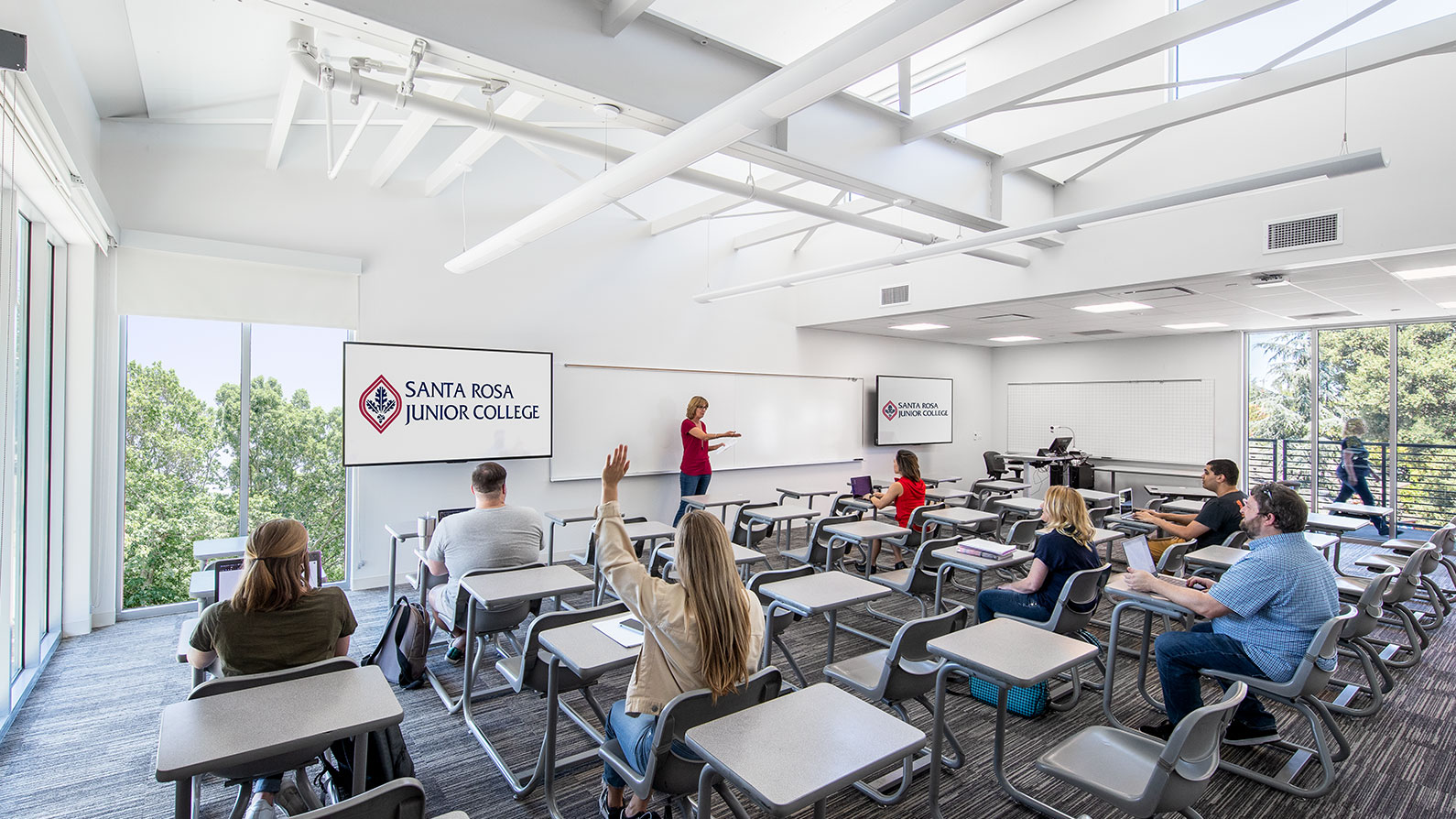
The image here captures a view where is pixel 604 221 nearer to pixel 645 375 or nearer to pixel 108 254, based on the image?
pixel 645 375

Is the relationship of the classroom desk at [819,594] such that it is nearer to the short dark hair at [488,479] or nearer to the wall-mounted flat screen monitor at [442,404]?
the short dark hair at [488,479]

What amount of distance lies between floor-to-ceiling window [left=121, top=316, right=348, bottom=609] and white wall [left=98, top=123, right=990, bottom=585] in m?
0.30

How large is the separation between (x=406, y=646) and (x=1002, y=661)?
114 inches

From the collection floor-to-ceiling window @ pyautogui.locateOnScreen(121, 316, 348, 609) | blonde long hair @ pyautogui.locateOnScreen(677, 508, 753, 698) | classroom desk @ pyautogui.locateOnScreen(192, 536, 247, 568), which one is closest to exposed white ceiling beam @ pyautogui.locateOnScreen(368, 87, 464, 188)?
floor-to-ceiling window @ pyautogui.locateOnScreen(121, 316, 348, 609)

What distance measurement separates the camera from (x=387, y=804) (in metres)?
1.37

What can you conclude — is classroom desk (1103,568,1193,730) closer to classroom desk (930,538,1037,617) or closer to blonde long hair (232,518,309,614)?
classroom desk (930,538,1037,617)

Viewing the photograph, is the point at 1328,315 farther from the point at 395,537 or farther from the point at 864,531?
the point at 395,537

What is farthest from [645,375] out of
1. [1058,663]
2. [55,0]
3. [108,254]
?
[1058,663]

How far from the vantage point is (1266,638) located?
2.77 metres

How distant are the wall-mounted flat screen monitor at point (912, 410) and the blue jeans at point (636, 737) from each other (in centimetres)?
765

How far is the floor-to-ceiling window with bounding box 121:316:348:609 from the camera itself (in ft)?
15.6

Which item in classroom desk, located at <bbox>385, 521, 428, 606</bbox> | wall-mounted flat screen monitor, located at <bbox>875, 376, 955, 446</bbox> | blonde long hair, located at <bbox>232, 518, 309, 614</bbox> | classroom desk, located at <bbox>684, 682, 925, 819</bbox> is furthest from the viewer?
wall-mounted flat screen monitor, located at <bbox>875, 376, 955, 446</bbox>

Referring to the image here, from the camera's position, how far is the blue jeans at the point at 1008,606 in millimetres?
3453

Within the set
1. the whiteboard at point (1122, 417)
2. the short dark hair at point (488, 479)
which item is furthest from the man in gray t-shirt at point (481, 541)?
the whiteboard at point (1122, 417)
